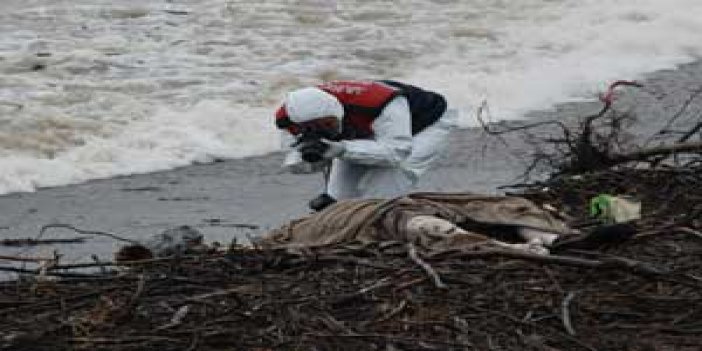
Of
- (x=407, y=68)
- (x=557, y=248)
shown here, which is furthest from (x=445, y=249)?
(x=407, y=68)

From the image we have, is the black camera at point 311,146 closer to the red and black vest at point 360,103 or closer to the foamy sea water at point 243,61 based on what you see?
the red and black vest at point 360,103

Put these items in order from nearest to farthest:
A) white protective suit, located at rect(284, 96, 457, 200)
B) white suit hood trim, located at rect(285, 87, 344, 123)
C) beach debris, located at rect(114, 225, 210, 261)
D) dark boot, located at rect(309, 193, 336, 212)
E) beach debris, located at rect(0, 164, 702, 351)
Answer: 1. beach debris, located at rect(0, 164, 702, 351)
2. beach debris, located at rect(114, 225, 210, 261)
3. white suit hood trim, located at rect(285, 87, 344, 123)
4. white protective suit, located at rect(284, 96, 457, 200)
5. dark boot, located at rect(309, 193, 336, 212)

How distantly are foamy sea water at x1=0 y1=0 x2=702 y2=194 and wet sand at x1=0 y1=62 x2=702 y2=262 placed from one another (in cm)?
56

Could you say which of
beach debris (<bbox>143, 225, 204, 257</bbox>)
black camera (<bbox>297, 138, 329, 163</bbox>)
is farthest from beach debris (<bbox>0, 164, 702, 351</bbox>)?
black camera (<bbox>297, 138, 329, 163</bbox>)

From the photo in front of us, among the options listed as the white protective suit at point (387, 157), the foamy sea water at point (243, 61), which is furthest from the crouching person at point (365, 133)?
the foamy sea water at point (243, 61)

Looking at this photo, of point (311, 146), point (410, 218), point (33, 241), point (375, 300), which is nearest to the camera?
point (375, 300)

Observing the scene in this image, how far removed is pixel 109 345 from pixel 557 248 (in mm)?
1946

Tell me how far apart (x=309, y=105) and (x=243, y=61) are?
10591 mm

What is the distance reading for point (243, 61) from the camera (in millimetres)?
17984

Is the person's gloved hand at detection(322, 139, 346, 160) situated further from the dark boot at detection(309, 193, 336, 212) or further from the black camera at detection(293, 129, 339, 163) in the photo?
the dark boot at detection(309, 193, 336, 212)

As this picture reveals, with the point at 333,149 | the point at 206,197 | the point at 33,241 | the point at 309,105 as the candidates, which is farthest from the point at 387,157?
the point at 206,197

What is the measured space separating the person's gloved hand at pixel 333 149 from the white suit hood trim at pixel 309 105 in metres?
0.15

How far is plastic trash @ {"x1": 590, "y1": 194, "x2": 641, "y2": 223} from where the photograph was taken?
7.05 m

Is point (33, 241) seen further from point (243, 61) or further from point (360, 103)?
point (243, 61)
